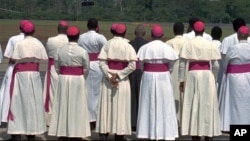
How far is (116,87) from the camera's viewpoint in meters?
11.5

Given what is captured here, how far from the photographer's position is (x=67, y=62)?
11227 mm

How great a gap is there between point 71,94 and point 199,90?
2.34 m

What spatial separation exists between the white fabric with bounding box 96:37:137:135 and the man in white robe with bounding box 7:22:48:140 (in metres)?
1.08

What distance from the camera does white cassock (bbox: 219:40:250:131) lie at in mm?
11930

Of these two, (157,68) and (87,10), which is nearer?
(157,68)

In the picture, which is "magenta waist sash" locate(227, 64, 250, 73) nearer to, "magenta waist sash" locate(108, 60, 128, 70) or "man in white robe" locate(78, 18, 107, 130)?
"magenta waist sash" locate(108, 60, 128, 70)

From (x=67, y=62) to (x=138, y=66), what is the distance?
5.74 feet

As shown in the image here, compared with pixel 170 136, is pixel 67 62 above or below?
above

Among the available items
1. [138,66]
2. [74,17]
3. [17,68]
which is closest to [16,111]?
[17,68]

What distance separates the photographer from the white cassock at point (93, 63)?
13.1 meters

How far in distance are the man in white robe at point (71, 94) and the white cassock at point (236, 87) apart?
110 inches

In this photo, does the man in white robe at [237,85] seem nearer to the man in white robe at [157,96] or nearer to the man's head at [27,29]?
the man in white robe at [157,96]

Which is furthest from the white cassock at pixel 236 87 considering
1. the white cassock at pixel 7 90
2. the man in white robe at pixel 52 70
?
the white cassock at pixel 7 90

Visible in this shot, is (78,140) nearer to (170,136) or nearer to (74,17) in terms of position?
(170,136)
